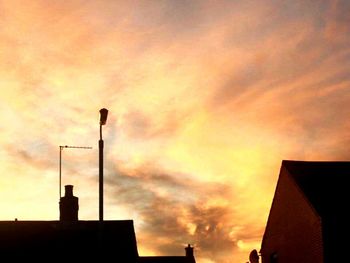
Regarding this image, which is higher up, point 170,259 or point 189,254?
point 189,254

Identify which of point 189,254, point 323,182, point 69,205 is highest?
point 323,182

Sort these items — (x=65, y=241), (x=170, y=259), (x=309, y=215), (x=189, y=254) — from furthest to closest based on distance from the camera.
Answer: (x=189, y=254)
(x=170, y=259)
(x=65, y=241)
(x=309, y=215)

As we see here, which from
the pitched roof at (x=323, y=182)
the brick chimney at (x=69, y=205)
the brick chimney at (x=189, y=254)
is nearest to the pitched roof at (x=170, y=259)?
the brick chimney at (x=189, y=254)

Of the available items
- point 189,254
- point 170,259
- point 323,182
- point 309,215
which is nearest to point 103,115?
point 309,215

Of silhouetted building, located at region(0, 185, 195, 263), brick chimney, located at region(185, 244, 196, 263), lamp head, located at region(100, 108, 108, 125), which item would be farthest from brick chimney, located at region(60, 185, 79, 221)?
brick chimney, located at region(185, 244, 196, 263)

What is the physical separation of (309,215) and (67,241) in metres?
15.5

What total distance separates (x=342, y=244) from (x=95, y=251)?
1520 centimetres

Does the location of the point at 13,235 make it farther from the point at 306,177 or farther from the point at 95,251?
the point at 306,177

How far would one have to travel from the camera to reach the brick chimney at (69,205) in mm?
34219

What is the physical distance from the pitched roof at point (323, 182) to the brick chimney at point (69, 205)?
45.9 ft

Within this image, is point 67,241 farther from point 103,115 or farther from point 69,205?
point 103,115

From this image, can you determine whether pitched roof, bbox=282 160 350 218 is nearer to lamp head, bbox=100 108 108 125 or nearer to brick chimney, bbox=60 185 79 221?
brick chimney, bbox=60 185 79 221

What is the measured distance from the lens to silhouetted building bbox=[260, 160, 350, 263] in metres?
30.7

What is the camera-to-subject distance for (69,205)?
34.5 m
